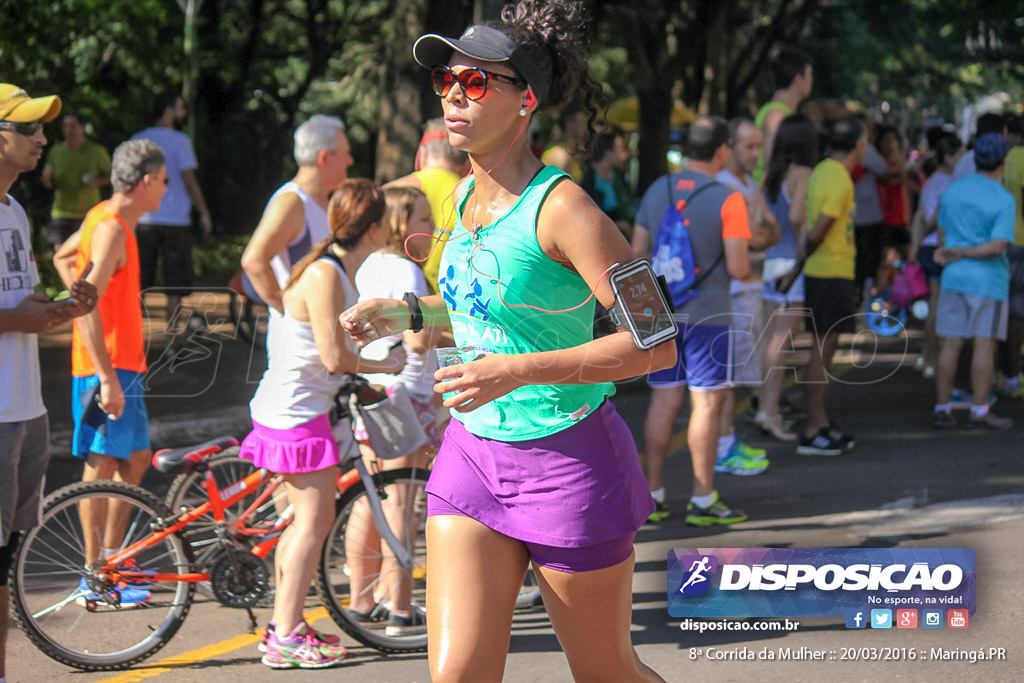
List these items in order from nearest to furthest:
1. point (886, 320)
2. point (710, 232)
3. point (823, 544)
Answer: point (823, 544) < point (710, 232) < point (886, 320)

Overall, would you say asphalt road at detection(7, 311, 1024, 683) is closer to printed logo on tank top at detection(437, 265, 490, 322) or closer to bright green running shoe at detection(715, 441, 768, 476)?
bright green running shoe at detection(715, 441, 768, 476)

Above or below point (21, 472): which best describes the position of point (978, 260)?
below

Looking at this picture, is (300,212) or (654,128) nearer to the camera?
(300,212)

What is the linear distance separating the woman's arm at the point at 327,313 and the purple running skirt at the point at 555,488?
1.67 meters

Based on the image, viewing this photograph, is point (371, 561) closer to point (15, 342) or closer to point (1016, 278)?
point (15, 342)

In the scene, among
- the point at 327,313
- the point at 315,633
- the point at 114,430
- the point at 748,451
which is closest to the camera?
the point at 327,313

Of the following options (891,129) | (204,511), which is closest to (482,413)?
(204,511)

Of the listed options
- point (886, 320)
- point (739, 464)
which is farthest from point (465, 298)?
point (886, 320)

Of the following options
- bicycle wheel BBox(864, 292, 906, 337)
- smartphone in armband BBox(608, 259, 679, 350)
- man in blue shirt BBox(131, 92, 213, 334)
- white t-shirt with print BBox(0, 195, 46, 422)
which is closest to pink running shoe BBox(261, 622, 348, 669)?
white t-shirt with print BBox(0, 195, 46, 422)

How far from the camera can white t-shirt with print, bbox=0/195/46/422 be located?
4.14m

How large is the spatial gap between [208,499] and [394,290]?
44.6 inches

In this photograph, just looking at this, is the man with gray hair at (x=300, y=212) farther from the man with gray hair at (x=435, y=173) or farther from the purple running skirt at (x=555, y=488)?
the purple running skirt at (x=555, y=488)

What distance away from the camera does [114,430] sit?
5320 millimetres

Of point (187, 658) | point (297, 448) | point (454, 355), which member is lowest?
point (187, 658)
